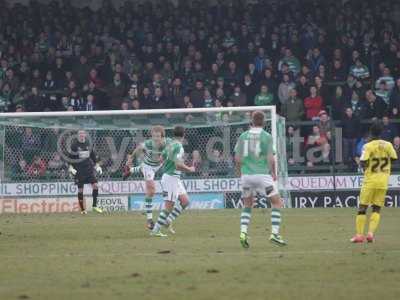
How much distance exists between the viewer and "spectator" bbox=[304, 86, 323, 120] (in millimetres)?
29938

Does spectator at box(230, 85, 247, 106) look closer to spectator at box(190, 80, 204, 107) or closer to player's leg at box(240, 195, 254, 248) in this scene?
spectator at box(190, 80, 204, 107)

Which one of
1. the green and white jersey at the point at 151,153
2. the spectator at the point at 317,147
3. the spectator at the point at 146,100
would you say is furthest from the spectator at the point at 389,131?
the green and white jersey at the point at 151,153

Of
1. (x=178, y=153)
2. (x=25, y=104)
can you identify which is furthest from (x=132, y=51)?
(x=178, y=153)

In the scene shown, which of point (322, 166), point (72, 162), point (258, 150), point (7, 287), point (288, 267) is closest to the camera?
point (7, 287)

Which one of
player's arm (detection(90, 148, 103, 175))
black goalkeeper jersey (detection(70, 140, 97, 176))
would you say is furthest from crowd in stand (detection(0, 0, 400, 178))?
black goalkeeper jersey (detection(70, 140, 97, 176))

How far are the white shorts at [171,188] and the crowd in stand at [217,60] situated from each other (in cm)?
1093

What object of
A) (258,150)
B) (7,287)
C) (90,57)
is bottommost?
(7,287)

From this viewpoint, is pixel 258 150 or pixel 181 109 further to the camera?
pixel 181 109

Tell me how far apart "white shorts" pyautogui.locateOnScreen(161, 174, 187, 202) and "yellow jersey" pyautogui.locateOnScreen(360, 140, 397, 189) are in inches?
151

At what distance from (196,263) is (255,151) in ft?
9.08

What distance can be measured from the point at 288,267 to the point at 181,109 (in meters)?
15.6

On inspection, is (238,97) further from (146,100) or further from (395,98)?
(395,98)

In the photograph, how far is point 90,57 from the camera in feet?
110

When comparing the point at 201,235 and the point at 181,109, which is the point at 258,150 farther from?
the point at 181,109
